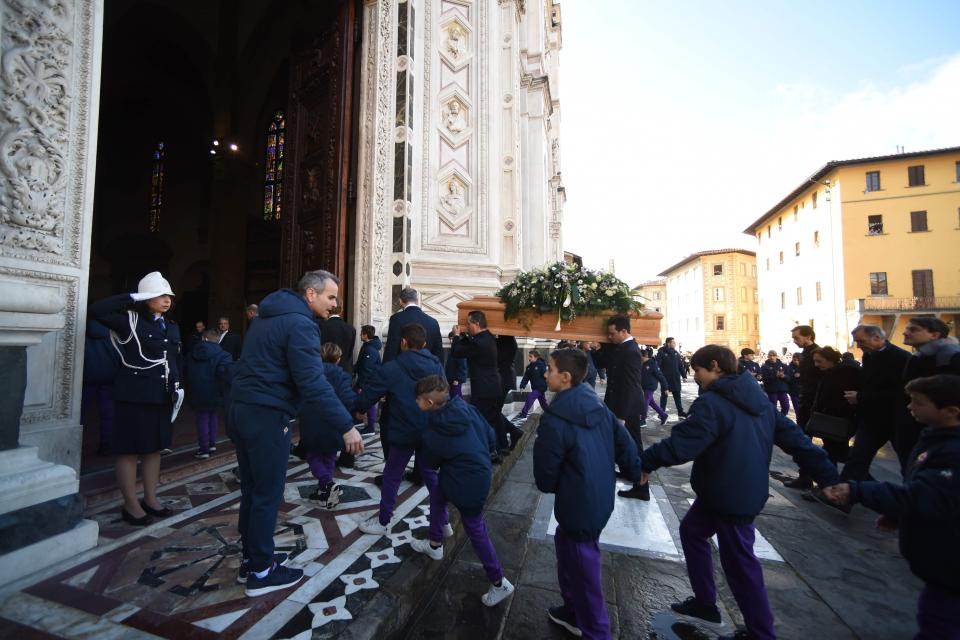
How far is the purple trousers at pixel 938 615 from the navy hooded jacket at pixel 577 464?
1289mm

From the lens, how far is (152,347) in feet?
10.2

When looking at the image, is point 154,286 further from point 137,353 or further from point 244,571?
point 244,571

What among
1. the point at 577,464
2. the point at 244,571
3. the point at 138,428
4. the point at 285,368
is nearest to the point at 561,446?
the point at 577,464

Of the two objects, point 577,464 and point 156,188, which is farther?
point 156,188

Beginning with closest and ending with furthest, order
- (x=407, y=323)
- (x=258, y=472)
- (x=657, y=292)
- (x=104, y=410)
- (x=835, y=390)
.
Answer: (x=258, y=472), (x=407, y=323), (x=835, y=390), (x=104, y=410), (x=657, y=292)

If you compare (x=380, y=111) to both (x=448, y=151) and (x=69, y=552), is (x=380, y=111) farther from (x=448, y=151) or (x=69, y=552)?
(x=69, y=552)

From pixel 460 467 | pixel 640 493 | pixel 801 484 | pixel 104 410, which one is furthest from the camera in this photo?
pixel 104 410

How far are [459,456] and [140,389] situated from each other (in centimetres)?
238

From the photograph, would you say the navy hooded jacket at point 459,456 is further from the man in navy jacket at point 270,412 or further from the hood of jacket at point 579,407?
the hood of jacket at point 579,407

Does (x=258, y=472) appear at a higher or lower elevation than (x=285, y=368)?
lower

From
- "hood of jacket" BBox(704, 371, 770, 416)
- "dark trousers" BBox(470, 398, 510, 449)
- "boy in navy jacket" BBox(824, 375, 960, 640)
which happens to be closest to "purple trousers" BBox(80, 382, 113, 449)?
"dark trousers" BBox(470, 398, 510, 449)

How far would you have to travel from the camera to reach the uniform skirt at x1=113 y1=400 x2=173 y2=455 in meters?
3.00

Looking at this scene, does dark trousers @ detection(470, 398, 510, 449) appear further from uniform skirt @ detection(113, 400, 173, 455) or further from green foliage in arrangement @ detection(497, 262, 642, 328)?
uniform skirt @ detection(113, 400, 173, 455)

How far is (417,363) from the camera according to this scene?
3301mm
